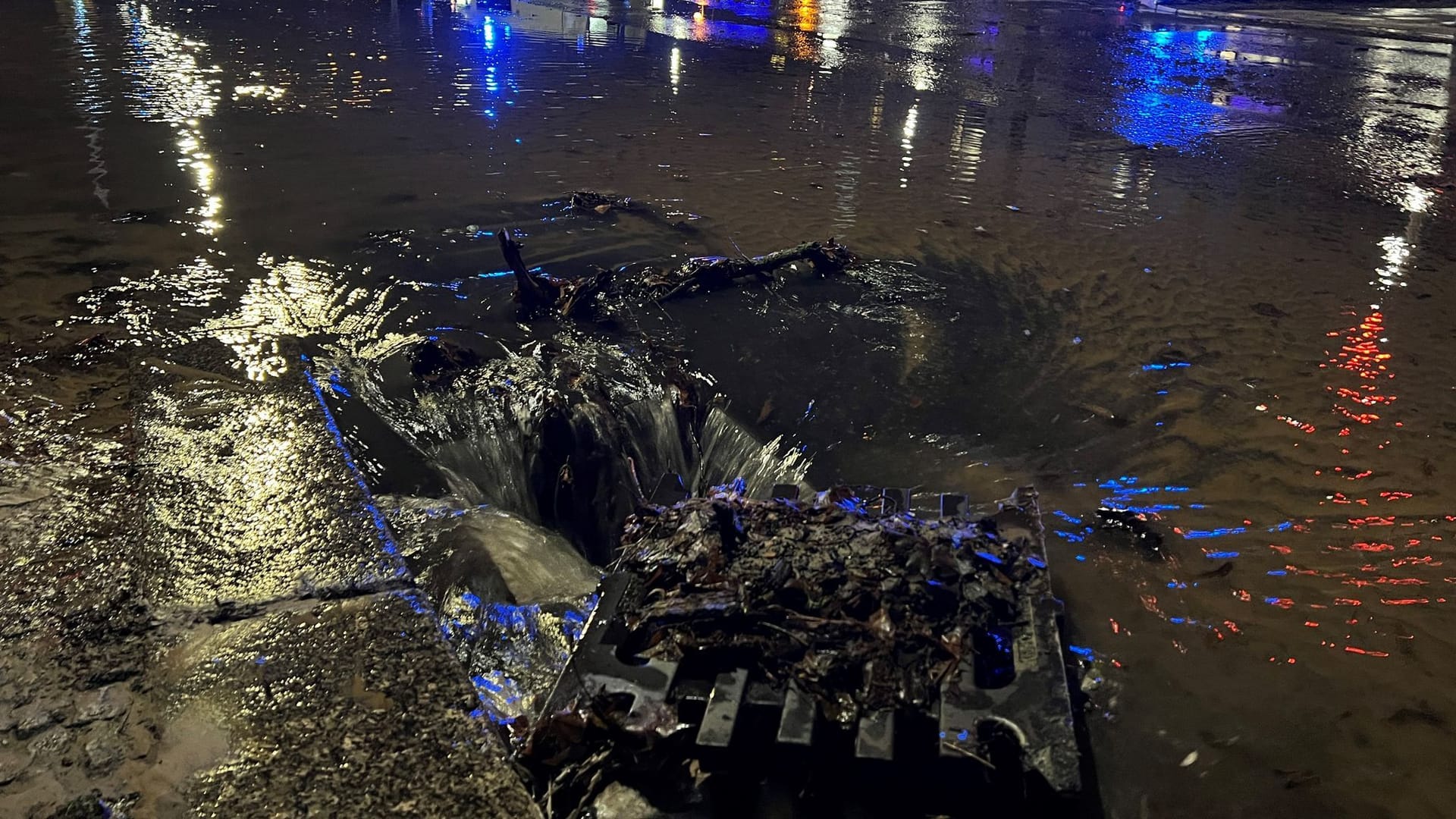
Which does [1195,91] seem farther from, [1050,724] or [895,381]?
[1050,724]

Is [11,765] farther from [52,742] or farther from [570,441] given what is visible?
[570,441]

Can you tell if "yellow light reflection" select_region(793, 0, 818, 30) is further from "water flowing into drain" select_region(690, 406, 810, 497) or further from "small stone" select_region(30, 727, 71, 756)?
"small stone" select_region(30, 727, 71, 756)

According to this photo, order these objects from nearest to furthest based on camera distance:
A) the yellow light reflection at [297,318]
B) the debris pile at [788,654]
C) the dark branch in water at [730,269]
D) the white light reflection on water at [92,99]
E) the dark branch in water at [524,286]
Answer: the debris pile at [788,654] < the yellow light reflection at [297,318] < the dark branch in water at [524,286] < the dark branch in water at [730,269] < the white light reflection on water at [92,99]

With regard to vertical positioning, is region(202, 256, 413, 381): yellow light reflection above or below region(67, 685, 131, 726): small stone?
above

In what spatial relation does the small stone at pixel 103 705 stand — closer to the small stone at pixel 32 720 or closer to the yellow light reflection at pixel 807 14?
the small stone at pixel 32 720

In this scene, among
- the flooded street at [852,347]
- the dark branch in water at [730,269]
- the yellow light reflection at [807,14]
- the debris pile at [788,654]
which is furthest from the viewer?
the yellow light reflection at [807,14]

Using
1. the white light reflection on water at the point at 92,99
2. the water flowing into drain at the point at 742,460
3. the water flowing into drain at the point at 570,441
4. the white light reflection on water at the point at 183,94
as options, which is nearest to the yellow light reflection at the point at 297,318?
the water flowing into drain at the point at 570,441

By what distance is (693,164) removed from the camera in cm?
899

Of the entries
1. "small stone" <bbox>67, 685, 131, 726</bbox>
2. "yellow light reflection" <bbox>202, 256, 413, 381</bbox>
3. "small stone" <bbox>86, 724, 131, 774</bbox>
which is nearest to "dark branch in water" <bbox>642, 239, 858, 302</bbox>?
"yellow light reflection" <bbox>202, 256, 413, 381</bbox>

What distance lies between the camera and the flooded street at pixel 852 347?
3268 mm

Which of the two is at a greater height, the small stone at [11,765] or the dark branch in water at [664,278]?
the dark branch in water at [664,278]

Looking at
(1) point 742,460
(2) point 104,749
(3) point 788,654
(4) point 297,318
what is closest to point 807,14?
(4) point 297,318

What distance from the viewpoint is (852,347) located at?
18.0ft

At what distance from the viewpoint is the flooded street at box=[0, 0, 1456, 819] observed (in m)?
3.27
